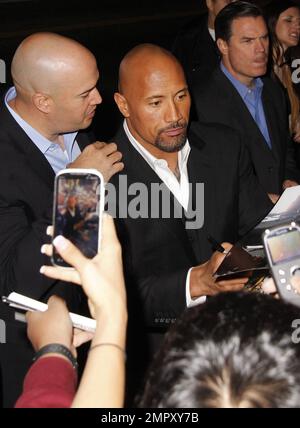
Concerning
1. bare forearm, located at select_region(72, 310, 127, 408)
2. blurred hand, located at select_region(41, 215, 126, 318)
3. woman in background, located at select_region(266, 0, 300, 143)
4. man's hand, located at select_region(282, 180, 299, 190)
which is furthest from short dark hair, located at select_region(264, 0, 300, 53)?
bare forearm, located at select_region(72, 310, 127, 408)

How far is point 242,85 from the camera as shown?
137 inches

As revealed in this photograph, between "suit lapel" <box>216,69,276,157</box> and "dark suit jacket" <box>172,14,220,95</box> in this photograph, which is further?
"dark suit jacket" <box>172,14,220,95</box>

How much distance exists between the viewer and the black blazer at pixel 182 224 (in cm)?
234

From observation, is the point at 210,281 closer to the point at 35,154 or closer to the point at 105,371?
the point at 35,154

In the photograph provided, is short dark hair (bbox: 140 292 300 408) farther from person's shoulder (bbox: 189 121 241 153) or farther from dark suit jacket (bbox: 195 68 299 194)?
dark suit jacket (bbox: 195 68 299 194)

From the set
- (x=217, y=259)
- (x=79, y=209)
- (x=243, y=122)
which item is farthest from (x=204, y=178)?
(x=79, y=209)

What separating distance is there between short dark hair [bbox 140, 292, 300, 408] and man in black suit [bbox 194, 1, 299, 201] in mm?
2267

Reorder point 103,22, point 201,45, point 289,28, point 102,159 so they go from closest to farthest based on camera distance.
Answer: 1. point 102,159
2. point 289,28
3. point 201,45
4. point 103,22

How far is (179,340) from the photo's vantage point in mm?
1045

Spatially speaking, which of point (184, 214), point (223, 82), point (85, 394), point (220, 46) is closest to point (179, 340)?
point (85, 394)

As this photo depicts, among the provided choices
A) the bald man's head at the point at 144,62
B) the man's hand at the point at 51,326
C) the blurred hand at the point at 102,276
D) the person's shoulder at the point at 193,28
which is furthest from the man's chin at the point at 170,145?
the person's shoulder at the point at 193,28

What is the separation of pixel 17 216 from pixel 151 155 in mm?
596

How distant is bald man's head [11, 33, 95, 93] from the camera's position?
8.06 ft

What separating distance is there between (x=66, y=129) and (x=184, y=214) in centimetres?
53
